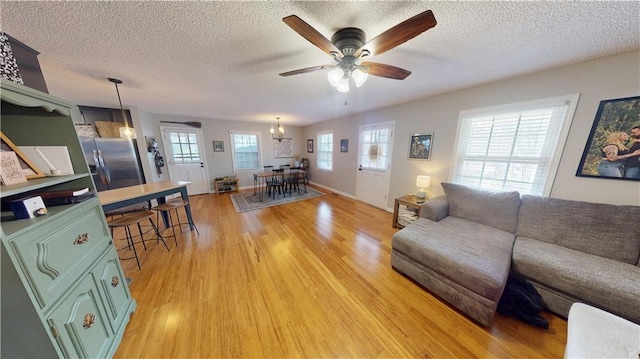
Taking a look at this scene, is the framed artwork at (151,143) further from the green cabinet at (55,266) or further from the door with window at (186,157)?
the green cabinet at (55,266)

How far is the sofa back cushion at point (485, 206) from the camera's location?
78.1 inches

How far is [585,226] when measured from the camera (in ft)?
5.22

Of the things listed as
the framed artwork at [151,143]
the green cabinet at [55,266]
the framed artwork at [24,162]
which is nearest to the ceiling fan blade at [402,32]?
the green cabinet at [55,266]

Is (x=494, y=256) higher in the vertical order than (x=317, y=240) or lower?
higher

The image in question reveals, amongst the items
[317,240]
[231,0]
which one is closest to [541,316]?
[317,240]

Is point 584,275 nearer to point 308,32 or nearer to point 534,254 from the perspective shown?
point 534,254

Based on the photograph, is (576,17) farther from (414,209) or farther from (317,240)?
(317,240)

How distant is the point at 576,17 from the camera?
1135 millimetres

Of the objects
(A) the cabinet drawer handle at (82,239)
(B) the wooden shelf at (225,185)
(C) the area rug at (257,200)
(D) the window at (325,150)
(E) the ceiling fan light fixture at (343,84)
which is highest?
(E) the ceiling fan light fixture at (343,84)

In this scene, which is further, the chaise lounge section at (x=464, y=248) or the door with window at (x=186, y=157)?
the door with window at (x=186, y=157)

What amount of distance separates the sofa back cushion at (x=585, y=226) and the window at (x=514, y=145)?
0.35 meters

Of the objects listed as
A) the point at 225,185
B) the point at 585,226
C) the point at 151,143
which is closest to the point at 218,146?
the point at 225,185

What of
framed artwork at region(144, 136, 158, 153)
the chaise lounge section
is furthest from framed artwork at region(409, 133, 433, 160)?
framed artwork at region(144, 136, 158, 153)

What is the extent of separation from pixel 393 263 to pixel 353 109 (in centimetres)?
311
